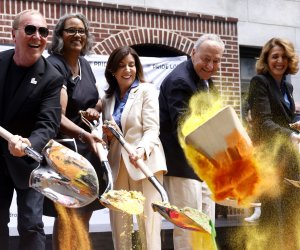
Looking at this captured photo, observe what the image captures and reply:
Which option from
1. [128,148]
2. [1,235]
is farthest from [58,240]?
[128,148]

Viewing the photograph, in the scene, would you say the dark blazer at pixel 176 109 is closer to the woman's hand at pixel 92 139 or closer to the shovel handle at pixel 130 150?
the shovel handle at pixel 130 150

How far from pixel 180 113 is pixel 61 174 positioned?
105 cm

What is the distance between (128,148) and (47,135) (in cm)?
57

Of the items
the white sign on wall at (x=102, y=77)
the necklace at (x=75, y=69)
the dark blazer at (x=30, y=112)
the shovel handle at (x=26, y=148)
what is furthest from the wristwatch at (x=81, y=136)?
the white sign on wall at (x=102, y=77)

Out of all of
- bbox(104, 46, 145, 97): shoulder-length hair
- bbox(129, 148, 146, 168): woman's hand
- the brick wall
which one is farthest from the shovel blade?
the brick wall

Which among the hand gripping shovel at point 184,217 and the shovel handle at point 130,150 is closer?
the hand gripping shovel at point 184,217

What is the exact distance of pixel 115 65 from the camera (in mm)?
4719

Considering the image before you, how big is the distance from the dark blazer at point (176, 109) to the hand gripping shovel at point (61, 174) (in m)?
0.92

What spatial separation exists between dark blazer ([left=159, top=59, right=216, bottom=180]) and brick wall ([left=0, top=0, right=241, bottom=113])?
3875 millimetres

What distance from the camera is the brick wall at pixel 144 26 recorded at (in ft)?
27.4

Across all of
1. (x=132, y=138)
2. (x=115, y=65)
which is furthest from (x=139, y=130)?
(x=115, y=65)

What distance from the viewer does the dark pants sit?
13.3 feet

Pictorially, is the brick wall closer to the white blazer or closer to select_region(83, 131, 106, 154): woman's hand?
the white blazer

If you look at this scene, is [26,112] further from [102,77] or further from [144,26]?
[144,26]
